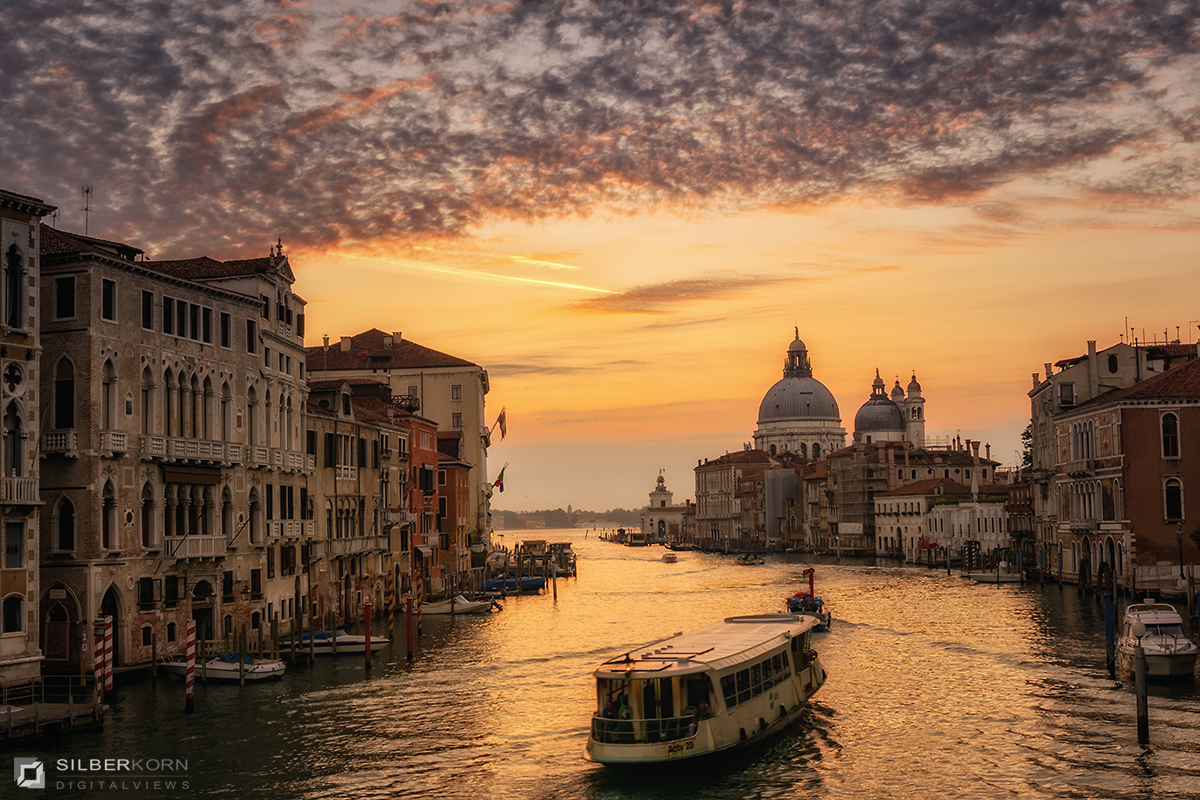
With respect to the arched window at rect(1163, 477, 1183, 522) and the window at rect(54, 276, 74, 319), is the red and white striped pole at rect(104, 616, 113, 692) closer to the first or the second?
the window at rect(54, 276, 74, 319)

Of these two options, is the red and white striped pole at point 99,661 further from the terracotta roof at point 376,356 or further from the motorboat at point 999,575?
the motorboat at point 999,575

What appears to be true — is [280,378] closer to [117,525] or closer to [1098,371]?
[117,525]

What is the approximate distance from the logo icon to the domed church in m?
164

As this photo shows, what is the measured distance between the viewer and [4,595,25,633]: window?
1094 inches

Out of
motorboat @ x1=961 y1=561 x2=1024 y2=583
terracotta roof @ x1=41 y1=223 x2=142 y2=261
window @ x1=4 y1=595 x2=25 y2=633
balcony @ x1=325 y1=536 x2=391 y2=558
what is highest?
terracotta roof @ x1=41 y1=223 x2=142 y2=261

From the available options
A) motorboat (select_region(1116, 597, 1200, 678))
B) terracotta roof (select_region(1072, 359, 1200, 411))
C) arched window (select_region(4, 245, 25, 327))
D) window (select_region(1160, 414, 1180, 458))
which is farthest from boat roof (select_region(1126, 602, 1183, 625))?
arched window (select_region(4, 245, 25, 327))

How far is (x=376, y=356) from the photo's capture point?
8494 cm

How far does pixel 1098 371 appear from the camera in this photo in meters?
65.1

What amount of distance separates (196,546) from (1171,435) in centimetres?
4119

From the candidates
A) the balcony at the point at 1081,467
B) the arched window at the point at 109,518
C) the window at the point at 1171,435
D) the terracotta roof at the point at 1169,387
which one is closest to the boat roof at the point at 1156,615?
the window at the point at 1171,435

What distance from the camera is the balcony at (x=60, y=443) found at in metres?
31.8

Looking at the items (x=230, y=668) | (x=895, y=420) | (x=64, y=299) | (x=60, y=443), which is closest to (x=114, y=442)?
(x=60, y=443)

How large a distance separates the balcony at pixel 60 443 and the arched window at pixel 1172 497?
44512mm

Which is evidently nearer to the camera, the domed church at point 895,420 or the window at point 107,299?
the window at point 107,299
